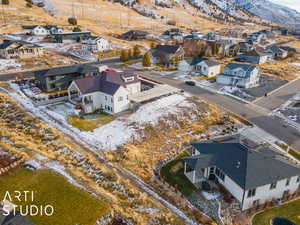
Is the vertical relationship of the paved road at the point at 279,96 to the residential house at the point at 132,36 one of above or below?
below

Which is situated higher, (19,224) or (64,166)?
(19,224)

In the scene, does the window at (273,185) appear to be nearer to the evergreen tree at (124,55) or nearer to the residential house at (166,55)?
the residential house at (166,55)

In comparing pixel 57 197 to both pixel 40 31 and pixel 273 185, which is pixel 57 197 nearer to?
pixel 273 185

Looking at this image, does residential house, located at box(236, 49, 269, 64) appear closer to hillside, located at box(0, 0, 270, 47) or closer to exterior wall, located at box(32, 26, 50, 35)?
hillside, located at box(0, 0, 270, 47)

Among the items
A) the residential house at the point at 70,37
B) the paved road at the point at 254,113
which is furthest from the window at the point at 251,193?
the residential house at the point at 70,37

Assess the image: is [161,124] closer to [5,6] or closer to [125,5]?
[5,6]

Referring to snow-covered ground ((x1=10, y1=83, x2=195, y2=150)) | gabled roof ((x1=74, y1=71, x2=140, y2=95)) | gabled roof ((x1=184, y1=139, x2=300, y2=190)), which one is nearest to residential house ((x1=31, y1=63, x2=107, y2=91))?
snow-covered ground ((x1=10, y1=83, x2=195, y2=150))

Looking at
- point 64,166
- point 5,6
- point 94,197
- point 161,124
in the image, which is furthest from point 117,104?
point 5,6
